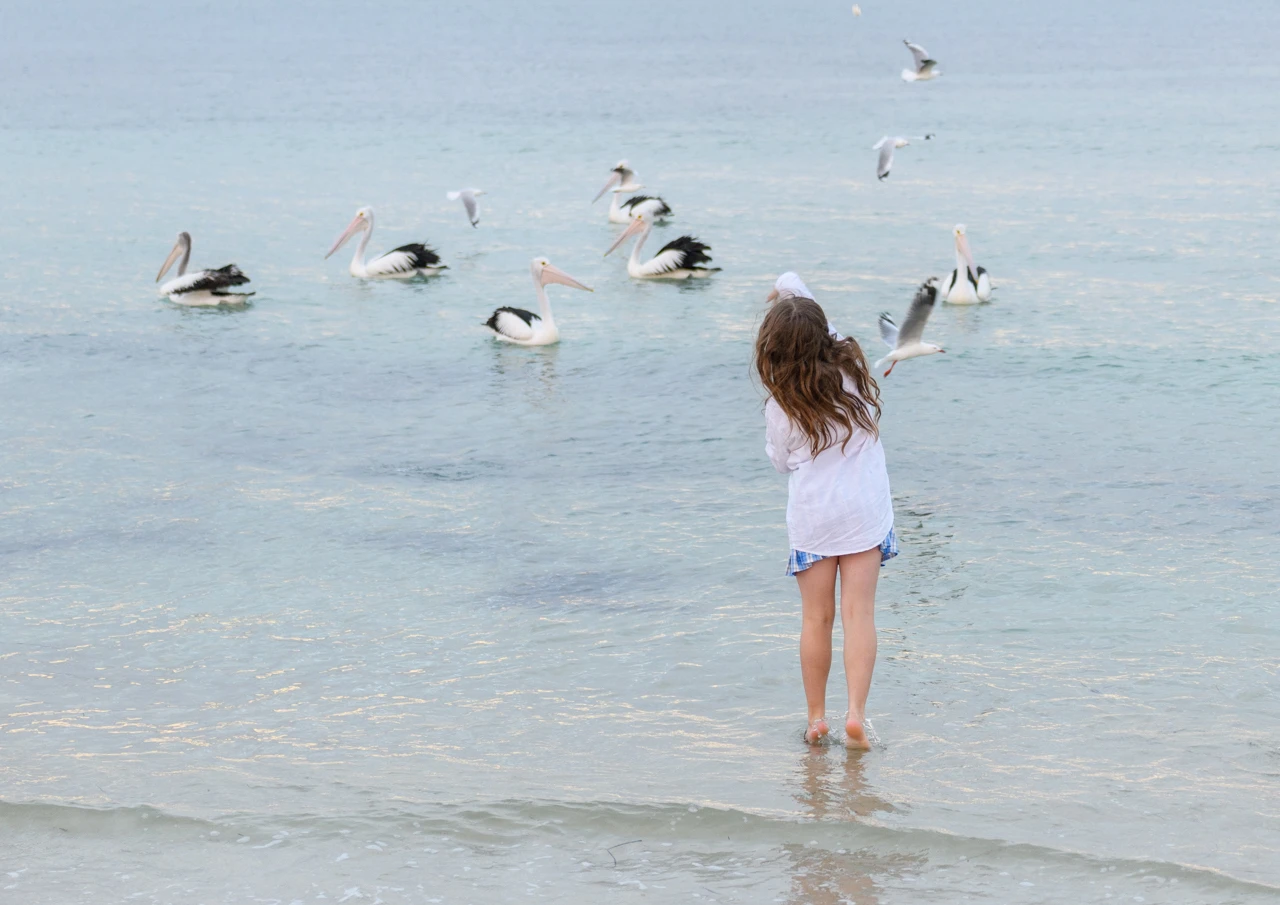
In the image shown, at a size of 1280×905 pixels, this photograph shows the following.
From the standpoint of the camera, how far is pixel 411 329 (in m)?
15.0

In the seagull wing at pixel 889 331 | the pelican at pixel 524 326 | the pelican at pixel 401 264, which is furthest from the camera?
the pelican at pixel 401 264

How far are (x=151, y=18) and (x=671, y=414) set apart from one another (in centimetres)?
9899

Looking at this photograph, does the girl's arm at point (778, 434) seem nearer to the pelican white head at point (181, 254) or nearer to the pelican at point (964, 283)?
the pelican at point (964, 283)

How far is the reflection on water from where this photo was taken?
4.44 meters

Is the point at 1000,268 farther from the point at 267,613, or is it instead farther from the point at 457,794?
the point at 457,794

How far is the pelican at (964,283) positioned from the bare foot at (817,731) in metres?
10.0

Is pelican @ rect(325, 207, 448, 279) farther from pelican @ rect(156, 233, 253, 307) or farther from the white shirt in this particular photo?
the white shirt

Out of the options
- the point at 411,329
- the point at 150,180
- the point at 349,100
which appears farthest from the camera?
the point at 349,100

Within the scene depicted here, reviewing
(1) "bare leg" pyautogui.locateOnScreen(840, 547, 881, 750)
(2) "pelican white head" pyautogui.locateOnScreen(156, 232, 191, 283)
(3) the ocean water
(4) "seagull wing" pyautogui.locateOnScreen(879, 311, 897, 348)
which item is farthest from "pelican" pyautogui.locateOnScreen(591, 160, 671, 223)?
(1) "bare leg" pyautogui.locateOnScreen(840, 547, 881, 750)

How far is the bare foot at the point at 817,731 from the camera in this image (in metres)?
5.37

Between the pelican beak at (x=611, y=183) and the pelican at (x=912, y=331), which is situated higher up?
the pelican beak at (x=611, y=183)

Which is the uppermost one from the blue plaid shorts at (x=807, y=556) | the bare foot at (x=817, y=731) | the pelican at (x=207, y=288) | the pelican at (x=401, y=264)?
the pelican at (x=401, y=264)

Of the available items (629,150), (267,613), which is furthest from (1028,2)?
(267,613)

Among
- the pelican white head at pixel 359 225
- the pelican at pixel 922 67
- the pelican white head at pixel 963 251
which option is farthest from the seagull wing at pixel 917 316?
the pelican at pixel 922 67
